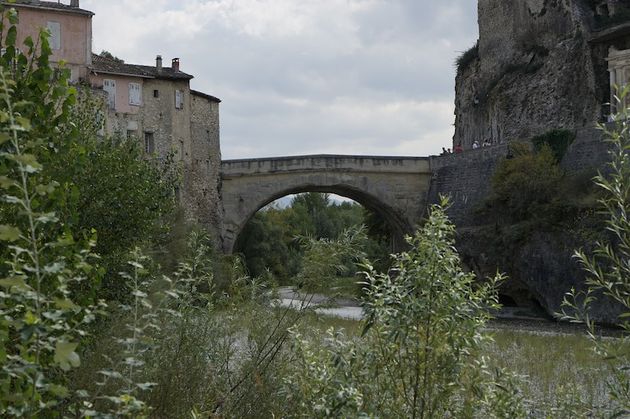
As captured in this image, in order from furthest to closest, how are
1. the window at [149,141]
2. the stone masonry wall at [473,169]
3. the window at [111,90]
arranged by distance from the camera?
1. the window at [149,141]
2. the window at [111,90]
3. the stone masonry wall at [473,169]

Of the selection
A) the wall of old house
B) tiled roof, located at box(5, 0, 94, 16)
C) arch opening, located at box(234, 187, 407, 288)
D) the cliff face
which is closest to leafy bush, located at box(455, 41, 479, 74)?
the cliff face

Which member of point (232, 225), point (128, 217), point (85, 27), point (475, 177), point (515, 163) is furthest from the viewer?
point (232, 225)

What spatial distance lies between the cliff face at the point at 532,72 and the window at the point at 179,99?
48.0ft

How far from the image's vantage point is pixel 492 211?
35.7 m

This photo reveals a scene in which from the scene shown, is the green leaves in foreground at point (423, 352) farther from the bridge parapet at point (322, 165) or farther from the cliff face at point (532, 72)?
the bridge parapet at point (322, 165)

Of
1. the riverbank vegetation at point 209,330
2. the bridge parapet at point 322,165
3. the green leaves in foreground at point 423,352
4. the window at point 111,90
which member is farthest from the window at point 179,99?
the green leaves in foreground at point 423,352

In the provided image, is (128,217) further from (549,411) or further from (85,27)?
(85,27)

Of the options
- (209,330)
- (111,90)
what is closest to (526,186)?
(111,90)

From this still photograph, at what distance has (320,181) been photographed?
42719mm

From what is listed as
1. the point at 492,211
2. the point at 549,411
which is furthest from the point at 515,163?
the point at 549,411

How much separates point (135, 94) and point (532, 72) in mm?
18919

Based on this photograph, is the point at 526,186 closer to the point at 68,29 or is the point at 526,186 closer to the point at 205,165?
the point at 205,165

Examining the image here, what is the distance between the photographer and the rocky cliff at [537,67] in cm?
4084

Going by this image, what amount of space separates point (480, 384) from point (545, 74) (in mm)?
39931
